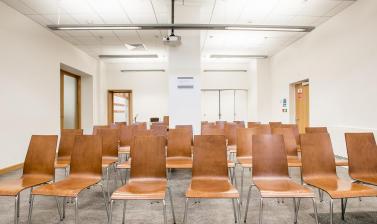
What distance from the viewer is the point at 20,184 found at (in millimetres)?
2711

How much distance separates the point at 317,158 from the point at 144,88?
9758mm

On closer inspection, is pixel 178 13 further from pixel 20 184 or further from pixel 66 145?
pixel 20 184

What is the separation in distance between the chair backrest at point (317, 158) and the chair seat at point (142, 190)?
1535 millimetres

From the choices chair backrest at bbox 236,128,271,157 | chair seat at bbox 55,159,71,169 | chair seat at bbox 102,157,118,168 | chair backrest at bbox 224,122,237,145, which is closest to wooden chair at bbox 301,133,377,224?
chair backrest at bbox 236,128,271,157

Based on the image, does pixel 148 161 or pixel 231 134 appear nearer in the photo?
pixel 148 161

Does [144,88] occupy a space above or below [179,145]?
above

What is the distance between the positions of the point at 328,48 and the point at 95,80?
814 centimetres

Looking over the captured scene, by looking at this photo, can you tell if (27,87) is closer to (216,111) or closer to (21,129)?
(21,129)

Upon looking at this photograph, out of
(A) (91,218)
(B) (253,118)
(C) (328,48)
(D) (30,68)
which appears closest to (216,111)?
(B) (253,118)

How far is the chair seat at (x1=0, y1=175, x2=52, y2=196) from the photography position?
97.8 inches

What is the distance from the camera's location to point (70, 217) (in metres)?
2.93

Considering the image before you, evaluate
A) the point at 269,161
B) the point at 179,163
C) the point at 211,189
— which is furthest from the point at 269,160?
the point at 179,163

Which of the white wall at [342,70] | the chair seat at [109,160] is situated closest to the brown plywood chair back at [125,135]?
the chair seat at [109,160]

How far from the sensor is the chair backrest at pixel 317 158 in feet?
9.27
